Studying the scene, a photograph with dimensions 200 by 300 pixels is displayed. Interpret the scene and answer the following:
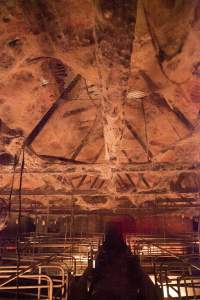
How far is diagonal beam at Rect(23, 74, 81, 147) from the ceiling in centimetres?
1

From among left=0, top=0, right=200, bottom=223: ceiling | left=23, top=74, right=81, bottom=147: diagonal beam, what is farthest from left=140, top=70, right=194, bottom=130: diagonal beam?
left=23, top=74, right=81, bottom=147: diagonal beam

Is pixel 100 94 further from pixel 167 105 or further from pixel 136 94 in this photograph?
pixel 167 105

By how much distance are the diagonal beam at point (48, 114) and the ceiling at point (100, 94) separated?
0.01 metres

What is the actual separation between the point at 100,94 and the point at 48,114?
1.07 metres

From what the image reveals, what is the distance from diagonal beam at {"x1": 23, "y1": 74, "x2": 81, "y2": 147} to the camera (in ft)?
11.5

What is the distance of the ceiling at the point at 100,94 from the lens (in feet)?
7.55

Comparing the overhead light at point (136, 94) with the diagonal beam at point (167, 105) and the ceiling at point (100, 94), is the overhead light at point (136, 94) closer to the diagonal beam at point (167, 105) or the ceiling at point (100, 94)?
the ceiling at point (100, 94)

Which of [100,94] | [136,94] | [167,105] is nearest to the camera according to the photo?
[100,94]

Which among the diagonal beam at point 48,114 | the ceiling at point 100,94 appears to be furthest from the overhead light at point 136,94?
the diagonal beam at point 48,114

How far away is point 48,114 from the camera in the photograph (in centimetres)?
398

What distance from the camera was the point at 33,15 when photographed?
2363 millimetres

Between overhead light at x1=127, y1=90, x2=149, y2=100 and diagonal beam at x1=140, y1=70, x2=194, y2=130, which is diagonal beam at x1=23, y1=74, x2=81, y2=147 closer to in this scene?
overhead light at x1=127, y1=90, x2=149, y2=100

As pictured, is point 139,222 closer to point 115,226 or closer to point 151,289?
point 115,226

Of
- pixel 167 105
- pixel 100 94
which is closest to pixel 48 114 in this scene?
pixel 100 94
